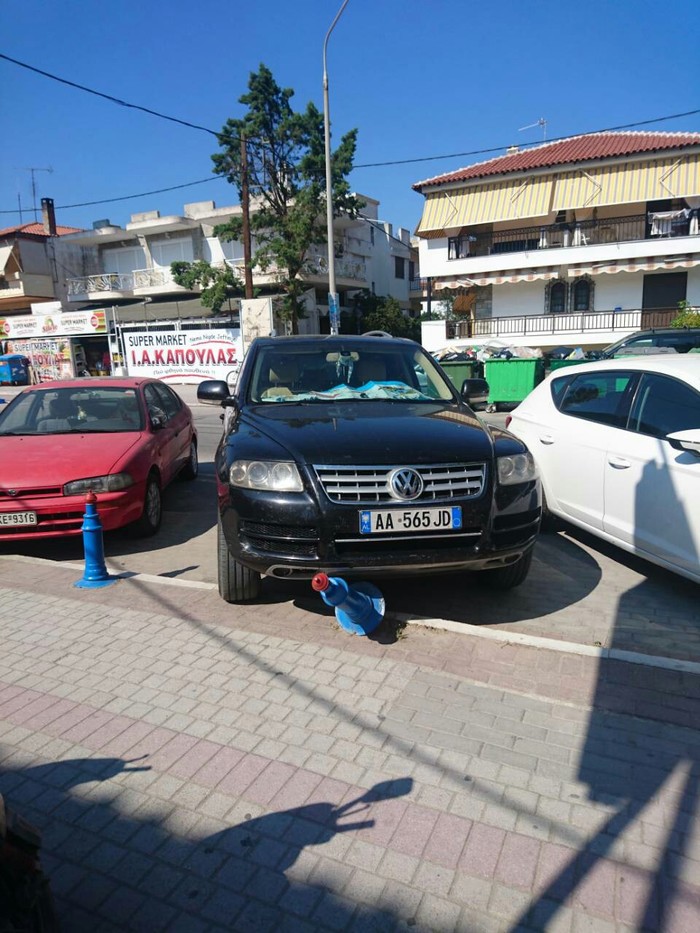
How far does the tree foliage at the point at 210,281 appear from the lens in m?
33.4

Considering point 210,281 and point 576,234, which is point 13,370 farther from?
point 576,234

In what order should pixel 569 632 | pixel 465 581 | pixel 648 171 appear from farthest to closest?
pixel 648 171 → pixel 465 581 → pixel 569 632

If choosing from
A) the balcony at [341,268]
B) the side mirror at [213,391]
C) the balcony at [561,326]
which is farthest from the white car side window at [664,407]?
the balcony at [341,268]

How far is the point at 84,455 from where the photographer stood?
5.86 metres

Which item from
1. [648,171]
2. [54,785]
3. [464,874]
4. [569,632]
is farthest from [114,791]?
[648,171]

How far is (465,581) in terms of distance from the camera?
15.9ft

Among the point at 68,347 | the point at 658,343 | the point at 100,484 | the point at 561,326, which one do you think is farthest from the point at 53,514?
the point at 68,347

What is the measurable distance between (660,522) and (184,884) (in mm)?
3469

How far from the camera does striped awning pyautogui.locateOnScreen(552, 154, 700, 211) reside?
26.6 m

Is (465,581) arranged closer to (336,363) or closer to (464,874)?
(336,363)

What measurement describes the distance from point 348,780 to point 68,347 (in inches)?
1435

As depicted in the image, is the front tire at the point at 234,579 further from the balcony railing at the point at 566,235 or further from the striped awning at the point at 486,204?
the striped awning at the point at 486,204

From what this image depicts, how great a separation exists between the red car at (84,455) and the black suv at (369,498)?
1845mm

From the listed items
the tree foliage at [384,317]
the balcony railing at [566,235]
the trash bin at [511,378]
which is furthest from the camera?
the tree foliage at [384,317]
